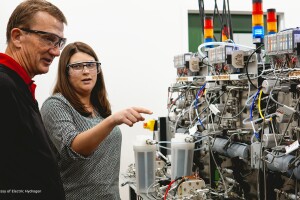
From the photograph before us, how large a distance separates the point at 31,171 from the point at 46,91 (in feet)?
10.2

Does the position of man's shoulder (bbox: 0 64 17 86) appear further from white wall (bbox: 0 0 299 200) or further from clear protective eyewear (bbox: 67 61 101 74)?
white wall (bbox: 0 0 299 200)

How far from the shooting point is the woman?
5.89 ft

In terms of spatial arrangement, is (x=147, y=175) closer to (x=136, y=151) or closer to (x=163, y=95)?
(x=136, y=151)

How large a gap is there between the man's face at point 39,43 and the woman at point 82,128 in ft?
1.18

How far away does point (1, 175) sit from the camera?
4.16 feet

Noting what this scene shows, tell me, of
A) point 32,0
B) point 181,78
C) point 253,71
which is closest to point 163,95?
point 181,78

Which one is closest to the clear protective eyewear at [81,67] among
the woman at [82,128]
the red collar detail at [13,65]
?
the woman at [82,128]

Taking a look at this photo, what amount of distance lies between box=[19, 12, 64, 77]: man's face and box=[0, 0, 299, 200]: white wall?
2.90 m

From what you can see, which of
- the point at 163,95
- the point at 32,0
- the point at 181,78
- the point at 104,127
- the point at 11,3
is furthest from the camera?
the point at 163,95

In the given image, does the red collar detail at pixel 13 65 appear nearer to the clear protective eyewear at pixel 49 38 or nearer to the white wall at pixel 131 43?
the clear protective eyewear at pixel 49 38

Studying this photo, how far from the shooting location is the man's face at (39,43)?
142 cm

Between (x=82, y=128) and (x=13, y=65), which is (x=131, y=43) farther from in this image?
(x=13, y=65)

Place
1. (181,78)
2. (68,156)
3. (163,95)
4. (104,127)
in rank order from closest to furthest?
(104,127), (68,156), (181,78), (163,95)

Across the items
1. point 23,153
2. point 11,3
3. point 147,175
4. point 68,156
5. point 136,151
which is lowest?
point 147,175
